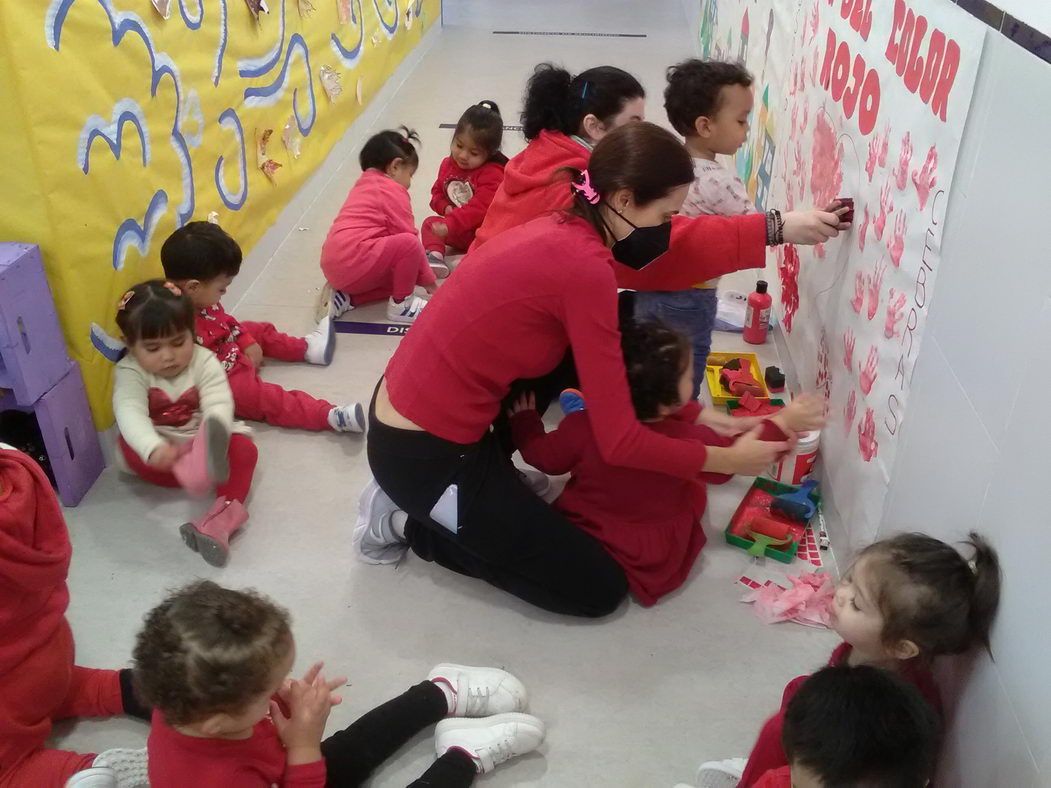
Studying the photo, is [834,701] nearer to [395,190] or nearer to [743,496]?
[743,496]

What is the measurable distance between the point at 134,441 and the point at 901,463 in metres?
1.51

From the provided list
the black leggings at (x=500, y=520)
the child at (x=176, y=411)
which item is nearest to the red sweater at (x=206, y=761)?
the black leggings at (x=500, y=520)

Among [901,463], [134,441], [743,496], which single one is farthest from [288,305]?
[901,463]

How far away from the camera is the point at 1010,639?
1.19m

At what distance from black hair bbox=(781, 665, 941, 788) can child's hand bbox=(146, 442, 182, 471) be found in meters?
1.37

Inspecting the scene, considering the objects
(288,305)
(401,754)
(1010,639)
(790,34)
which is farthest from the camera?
(288,305)

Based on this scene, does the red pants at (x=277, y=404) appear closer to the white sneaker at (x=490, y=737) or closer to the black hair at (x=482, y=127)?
the white sneaker at (x=490, y=737)

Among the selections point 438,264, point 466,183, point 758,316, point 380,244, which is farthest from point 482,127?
point 758,316

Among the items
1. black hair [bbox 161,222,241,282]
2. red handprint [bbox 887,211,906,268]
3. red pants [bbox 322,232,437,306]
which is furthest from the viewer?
red pants [bbox 322,232,437,306]

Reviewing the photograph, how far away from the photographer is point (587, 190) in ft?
5.31

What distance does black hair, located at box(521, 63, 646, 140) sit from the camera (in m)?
2.16

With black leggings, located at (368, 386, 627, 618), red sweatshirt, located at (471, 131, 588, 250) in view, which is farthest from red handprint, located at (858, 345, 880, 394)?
red sweatshirt, located at (471, 131, 588, 250)

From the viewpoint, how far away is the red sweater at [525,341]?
159 cm

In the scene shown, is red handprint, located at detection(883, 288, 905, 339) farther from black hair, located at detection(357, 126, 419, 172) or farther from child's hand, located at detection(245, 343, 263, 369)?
black hair, located at detection(357, 126, 419, 172)
